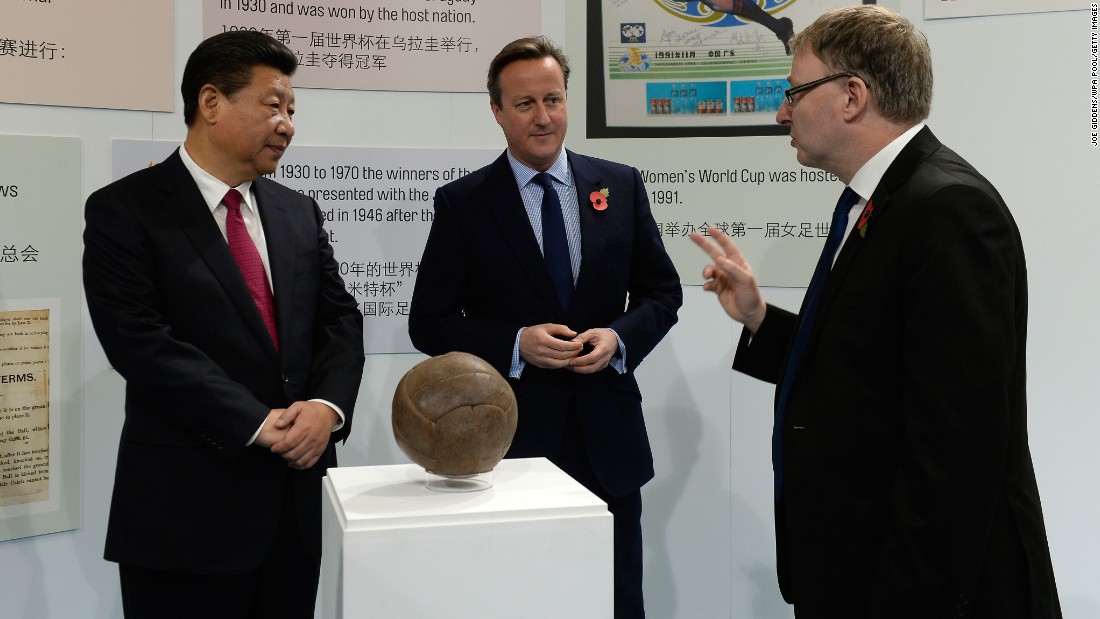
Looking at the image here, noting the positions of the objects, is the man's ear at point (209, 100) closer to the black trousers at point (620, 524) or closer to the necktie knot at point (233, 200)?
the necktie knot at point (233, 200)

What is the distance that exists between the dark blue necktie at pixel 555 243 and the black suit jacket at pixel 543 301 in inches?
1.7

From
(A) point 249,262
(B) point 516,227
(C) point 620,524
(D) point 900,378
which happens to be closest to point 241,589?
(A) point 249,262

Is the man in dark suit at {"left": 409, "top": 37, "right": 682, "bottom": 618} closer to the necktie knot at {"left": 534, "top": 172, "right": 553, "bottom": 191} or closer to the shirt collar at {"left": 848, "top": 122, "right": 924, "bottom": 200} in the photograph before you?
the necktie knot at {"left": 534, "top": 172, "right": 553, "bottom": 191}

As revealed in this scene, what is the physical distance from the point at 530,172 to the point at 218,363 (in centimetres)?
105

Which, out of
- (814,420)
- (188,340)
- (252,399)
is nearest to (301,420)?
(252,399)

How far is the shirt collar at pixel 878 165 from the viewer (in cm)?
194

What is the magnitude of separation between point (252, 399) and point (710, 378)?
203 cm

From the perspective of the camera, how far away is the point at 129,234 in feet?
7.64

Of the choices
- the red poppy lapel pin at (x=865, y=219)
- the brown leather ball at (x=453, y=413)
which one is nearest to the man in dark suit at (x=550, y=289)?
the brown leather ball at (x=453, y=413)

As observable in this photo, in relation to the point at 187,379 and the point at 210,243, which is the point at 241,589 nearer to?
the point at 187,379

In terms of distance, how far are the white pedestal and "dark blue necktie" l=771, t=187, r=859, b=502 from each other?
43 centimetres

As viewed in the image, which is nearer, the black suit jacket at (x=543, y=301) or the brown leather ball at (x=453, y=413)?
the brown leather ball at (x=453, y=413)

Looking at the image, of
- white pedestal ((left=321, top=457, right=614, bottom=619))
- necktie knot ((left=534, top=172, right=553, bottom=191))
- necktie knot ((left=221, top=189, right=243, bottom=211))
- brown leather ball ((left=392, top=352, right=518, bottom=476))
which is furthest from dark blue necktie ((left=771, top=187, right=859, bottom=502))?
necktie knot ((left=221, top=189, right=243, bottom=211))

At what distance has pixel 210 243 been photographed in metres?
2.38
